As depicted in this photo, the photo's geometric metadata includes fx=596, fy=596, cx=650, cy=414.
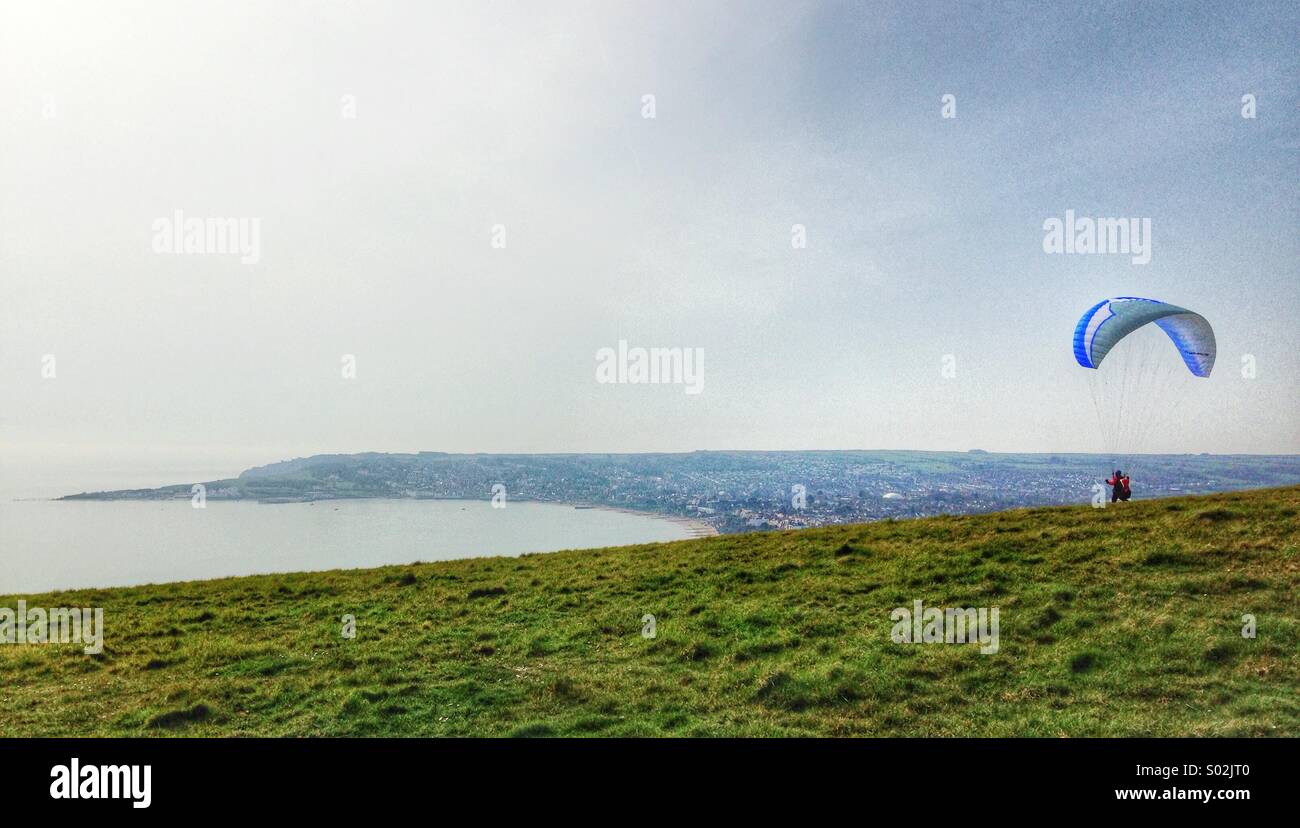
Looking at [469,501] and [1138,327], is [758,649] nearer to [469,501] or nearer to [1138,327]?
[1138,327]

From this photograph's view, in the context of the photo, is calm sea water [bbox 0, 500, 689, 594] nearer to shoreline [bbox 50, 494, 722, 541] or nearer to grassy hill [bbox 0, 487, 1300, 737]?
shoreline [bbox 50, 494, 722, 541]

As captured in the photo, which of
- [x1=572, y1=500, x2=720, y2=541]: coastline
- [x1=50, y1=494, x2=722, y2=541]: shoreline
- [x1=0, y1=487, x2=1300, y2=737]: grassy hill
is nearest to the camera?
[x1=0, y1=487, x2=1300, y2=737]: grassy hill

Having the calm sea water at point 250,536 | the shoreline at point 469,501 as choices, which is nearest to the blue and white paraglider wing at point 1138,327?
the calm sea water at point 250,536

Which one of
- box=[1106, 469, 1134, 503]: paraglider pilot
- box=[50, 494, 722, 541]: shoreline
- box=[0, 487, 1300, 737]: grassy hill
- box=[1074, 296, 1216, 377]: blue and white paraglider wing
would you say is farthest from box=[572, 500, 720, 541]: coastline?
box=[0, 487, 1300, 737]: grassy hill

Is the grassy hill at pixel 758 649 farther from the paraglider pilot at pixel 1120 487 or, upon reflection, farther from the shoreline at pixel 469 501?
the shoreline at pixel 469 501

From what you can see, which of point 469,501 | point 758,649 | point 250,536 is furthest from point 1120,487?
point 469,501
